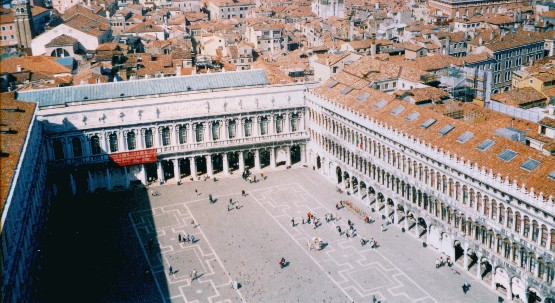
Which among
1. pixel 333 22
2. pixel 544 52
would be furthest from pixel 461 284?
pixel 333 22

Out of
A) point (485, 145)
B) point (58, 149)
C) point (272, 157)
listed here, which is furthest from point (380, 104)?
point (58, 149)

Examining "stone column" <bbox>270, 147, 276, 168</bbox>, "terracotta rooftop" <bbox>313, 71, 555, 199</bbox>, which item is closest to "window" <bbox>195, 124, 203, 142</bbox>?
"stone column" <bbox>270, 147, 276, 168</bbox>

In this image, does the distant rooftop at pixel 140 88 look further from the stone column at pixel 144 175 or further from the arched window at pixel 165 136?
the stone column at pixel 144 175

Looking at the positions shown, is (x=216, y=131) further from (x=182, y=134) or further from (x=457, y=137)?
(x=457, y=137)

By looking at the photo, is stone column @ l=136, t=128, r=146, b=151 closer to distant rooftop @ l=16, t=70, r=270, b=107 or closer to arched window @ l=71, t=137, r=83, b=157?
distant rooftop @ l=16, t=70, r=270, b=107

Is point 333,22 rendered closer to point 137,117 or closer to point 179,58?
point 179,58

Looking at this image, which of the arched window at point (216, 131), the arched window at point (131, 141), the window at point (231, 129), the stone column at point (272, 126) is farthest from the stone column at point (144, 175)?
the stone column at point (272, 126)

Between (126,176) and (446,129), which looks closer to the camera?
(446,129)
